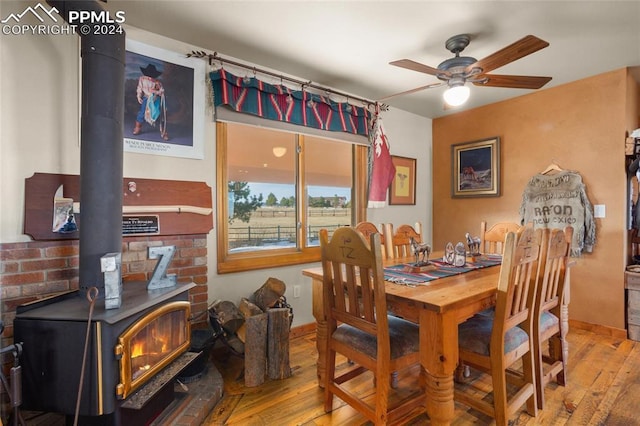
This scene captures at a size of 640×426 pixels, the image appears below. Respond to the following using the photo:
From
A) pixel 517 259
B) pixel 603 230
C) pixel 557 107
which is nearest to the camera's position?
pixel 517 259

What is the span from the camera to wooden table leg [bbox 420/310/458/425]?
1399mm

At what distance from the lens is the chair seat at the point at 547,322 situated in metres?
1.90

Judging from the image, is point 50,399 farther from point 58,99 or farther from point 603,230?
point 603,230

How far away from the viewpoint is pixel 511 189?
142 inches

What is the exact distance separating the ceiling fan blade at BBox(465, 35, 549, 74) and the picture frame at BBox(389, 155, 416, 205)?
1.78m

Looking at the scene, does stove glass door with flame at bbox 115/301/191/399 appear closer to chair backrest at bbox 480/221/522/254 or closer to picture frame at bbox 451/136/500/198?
chair backrest at bbox 480/221/522/254

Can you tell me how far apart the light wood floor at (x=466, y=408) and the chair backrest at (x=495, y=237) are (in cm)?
98

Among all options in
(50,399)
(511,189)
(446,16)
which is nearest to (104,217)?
(50,399)

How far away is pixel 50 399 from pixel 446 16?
2.91m

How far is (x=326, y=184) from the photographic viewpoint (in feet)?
10.9

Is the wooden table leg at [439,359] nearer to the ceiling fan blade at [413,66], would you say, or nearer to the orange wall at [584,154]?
the ceiling fan blade at [413,66]

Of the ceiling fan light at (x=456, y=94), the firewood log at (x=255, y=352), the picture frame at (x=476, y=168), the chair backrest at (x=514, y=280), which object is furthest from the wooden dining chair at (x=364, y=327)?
the picture frame at (x=476, y=168)

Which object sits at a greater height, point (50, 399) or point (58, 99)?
point (58, 99)

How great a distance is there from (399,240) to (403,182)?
149 centimetres
